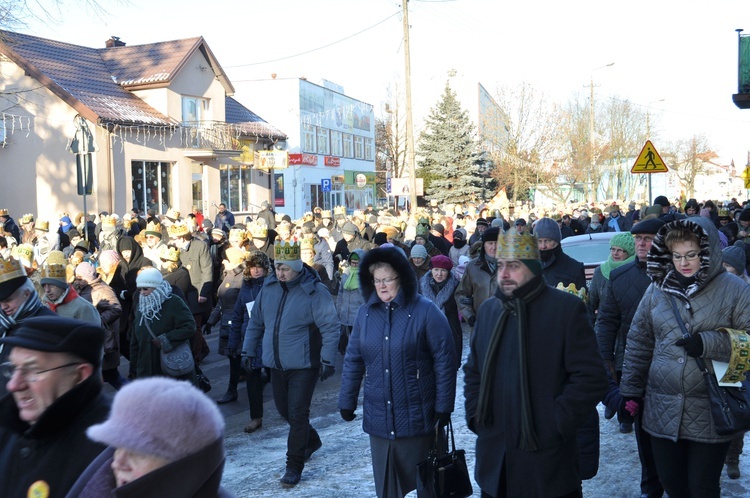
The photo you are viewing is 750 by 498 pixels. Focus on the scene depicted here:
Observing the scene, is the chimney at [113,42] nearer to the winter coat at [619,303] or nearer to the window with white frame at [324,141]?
the window with white frame at [324,141]

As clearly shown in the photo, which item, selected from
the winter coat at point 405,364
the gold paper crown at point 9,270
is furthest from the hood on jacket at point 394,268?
the gold paper crown at point 9,270

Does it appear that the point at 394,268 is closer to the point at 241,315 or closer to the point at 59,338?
the point at 59,338

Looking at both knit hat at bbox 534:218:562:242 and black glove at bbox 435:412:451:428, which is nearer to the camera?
black glove at bbox 435:412:451:428

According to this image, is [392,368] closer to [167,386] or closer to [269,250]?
[167,386]

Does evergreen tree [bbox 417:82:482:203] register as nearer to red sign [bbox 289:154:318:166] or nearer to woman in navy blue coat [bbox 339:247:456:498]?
red sign [bbox 289:154:318:166]

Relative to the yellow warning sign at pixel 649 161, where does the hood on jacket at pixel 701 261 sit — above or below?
below

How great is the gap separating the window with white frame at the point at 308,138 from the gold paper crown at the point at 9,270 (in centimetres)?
4512

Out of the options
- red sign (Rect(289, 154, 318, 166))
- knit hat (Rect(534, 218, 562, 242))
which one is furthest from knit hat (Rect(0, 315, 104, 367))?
red sign (Rect(289, 154, 318, 166))

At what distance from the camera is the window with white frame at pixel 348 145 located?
58938 millimetres

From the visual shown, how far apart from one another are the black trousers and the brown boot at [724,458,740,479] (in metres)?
1.79

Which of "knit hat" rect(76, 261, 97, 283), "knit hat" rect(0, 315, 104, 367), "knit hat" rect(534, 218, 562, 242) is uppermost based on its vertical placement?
"knit hat" rect(534, 218, 562, 242)

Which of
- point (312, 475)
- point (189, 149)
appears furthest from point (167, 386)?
point (189, 149)

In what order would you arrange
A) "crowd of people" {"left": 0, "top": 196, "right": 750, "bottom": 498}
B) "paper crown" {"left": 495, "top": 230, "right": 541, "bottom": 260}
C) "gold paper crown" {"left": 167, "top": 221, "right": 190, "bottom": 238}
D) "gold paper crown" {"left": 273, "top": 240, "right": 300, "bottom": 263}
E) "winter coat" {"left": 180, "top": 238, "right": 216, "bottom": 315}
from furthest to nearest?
"gold paper crown" {"left": 167, "top": 221, "right": 190, "bottom": 238} < "winter coat" {"left": 180, "top": 238, "right": 216, "bottom": 315} < "gold paper crown" {"left": 273, "top": 240, "right": 300, "bottom": 263} < "paper crown" {"left": 495, "top": 230, "right": 541, "bottom": 260} < "crowd of people" {"left": 0, "top": 196, "right": 750, "bottom": 498}

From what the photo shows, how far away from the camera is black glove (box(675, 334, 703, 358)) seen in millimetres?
4496
